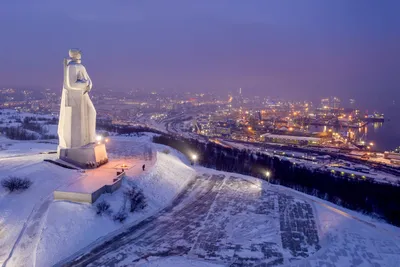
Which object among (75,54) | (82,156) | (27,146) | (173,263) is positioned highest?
(75,54)

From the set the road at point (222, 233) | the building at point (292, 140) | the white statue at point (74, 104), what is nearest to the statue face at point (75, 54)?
the white statue at point (74, 104)

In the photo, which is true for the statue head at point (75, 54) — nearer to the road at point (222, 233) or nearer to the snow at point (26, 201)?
the snow at point (26, 201)

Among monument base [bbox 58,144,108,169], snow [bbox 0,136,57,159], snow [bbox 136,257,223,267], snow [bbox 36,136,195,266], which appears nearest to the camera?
snow [bbox 136,257,223,267]

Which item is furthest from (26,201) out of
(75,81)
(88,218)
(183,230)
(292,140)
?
(292,140)

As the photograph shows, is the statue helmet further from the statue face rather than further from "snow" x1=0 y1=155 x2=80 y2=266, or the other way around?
"snow" x1=0 y1=155 x2=80 y2=266

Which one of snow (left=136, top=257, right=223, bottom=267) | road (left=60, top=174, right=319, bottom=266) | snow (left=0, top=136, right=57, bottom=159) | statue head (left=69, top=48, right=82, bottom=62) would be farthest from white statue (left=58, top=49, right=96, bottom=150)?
snow (left=136, top=257, right=223, bottom=267)

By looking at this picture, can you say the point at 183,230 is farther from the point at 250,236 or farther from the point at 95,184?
the point at 95,184
